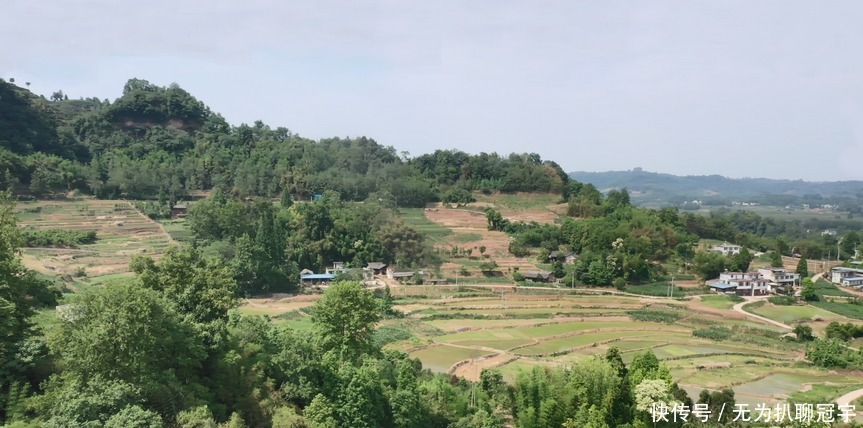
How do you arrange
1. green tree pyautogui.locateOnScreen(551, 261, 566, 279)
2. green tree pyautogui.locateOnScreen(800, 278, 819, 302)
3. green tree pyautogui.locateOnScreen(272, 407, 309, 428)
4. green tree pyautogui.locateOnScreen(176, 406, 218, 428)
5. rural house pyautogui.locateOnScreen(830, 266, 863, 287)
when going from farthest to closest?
rural house pyautogui.locateOnScreen(830, 266, 863, 287) < green tree pyautogui.locateOnScreen(551, 261, 566, 279) < green tree pyautogui.locateOnScreen(800, 278, 819, 302) < green tree pyautogui.locateOnScreen(272, 407, 309, 428) < green tree pyautogui.locateOnScreen(176, 406, 218, 428)

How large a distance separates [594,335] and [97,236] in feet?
120

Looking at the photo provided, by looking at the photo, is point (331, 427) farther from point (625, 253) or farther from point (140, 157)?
point (140, 157)

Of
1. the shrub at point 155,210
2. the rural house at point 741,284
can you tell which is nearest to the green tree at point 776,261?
the rural house at point 741,284

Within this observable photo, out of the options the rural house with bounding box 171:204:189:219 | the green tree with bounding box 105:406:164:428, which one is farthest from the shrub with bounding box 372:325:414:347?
the rural house with bounding box 171:204:189:219

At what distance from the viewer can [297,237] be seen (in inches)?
1794

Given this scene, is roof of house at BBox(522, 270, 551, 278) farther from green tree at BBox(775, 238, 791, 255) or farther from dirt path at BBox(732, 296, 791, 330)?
green tree at BBox(775, 238, 791, 255)

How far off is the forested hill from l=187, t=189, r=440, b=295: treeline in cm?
823

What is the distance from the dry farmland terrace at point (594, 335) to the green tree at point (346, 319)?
6507 millimetres

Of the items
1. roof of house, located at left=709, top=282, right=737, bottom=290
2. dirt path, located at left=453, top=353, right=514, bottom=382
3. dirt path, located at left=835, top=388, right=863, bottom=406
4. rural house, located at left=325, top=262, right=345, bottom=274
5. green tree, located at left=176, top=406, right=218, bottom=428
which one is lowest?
dirt path, located at left=835, top=388, right=863, bottom=406

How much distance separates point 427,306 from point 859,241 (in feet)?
184

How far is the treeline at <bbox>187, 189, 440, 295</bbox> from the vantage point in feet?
129

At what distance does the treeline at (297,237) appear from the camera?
39.2m

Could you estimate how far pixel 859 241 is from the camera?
2527 inches

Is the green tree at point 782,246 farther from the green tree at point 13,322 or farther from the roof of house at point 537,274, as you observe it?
the green tree at point 13,322
